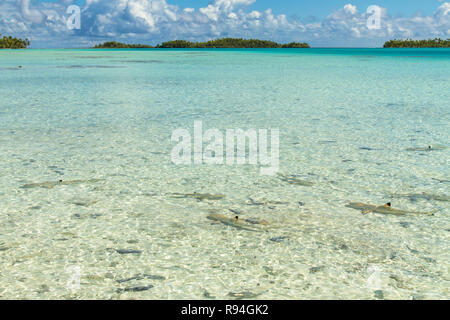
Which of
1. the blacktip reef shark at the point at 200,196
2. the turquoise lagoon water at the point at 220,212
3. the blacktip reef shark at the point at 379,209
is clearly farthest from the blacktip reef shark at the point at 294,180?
the blacktip reef shark at the point at 200,196

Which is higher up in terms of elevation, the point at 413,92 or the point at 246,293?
the point at 413,92

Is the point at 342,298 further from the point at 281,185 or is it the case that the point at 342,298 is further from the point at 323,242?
the point at 281,185

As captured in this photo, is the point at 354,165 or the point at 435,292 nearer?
the point at 435,292

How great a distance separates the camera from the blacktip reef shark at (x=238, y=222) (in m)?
3.64

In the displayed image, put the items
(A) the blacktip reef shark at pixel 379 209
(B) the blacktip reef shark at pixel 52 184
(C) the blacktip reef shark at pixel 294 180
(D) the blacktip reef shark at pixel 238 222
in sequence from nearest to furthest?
(D) the blacktip reef shark at pixel 238 222 → (A) the blacktip reef shark at pixel 379 209 → (B) the blacktip reef shark at pixel 52 184 → (C) the blacktip reef shark at pixel 294 180

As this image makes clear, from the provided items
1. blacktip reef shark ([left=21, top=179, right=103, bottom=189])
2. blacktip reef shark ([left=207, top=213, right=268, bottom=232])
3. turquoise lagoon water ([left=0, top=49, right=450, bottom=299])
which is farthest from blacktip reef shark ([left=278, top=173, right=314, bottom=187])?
blacktip reef shark ([left=21, top=179, right=103, bottom=189])

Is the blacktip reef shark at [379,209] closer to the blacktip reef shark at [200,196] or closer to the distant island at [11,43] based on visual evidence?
the blacktip reef shark at [200,196]

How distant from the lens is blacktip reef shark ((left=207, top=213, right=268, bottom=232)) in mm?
3639

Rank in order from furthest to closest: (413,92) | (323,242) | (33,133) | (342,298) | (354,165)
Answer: (413,92), (33,133), (354,165), (323,242), (342,298)

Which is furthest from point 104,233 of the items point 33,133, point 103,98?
point 103,98

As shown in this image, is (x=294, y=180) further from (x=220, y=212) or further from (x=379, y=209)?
(x=220, y=212)

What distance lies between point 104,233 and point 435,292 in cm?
234

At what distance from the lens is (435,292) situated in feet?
8.77

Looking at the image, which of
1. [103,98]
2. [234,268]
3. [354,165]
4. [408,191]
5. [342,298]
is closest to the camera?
[342,298]
